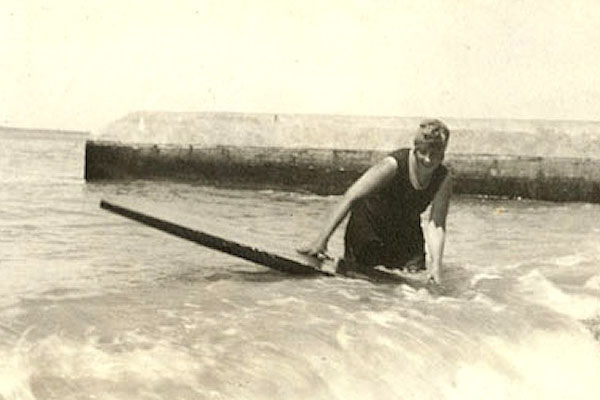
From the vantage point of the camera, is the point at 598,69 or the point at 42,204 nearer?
the point at 598,69

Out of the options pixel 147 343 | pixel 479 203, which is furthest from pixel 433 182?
pixel 479 203

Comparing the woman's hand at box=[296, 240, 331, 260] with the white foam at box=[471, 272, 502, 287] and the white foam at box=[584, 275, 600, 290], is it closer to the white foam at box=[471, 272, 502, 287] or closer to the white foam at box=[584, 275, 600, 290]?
the white foam at box=[471, 272, 502, 287]

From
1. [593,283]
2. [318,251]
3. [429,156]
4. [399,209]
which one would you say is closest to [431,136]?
[429,156]

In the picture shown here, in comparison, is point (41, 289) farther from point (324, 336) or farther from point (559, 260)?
point (559, 260)

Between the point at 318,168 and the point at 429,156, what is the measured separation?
3.36 metres

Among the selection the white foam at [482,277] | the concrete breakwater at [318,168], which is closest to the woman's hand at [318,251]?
the white foam at [482,277]

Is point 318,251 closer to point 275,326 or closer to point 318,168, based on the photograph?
point 275,326

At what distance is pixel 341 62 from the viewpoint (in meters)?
4.40

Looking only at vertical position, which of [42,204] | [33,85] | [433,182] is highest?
[33,85]

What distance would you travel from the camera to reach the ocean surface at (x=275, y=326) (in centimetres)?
183

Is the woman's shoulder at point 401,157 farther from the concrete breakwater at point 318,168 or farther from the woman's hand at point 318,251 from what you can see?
the concrete breakwater at point 318,168

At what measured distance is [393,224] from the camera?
2838mm

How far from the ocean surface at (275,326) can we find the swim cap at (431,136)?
1.58 ft

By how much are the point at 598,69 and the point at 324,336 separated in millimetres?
2564
